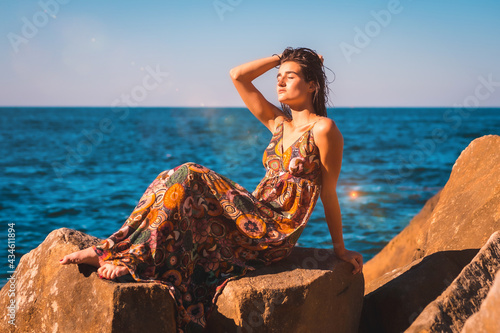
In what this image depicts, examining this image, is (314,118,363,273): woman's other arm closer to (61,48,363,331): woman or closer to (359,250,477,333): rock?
(61,48,363,331): woman

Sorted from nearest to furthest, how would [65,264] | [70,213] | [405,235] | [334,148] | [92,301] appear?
1. [92,301]
2. [65,264]
3. [334,148]
4. [405,235]
5. [70,213]

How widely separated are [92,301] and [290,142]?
1698 millimetres

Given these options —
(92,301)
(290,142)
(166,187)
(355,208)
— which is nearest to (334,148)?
(290,142)

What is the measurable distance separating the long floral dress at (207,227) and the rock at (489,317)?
4.56 ft

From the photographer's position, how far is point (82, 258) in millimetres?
2955

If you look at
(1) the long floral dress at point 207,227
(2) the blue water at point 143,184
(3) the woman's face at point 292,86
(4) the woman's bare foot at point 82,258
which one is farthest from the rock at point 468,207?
(2) the blue water at point 143,184

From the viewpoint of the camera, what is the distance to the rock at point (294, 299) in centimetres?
304

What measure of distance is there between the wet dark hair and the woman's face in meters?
0.04

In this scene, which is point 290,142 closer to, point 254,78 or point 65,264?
point 254,78

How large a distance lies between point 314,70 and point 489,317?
217cm

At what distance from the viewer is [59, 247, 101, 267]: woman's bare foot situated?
9.70 ft

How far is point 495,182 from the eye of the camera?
392 centimetres

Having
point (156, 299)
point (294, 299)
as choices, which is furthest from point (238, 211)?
point (156, 299)

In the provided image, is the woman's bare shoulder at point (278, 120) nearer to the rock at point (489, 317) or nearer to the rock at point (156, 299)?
the rock at point (156, 299)
